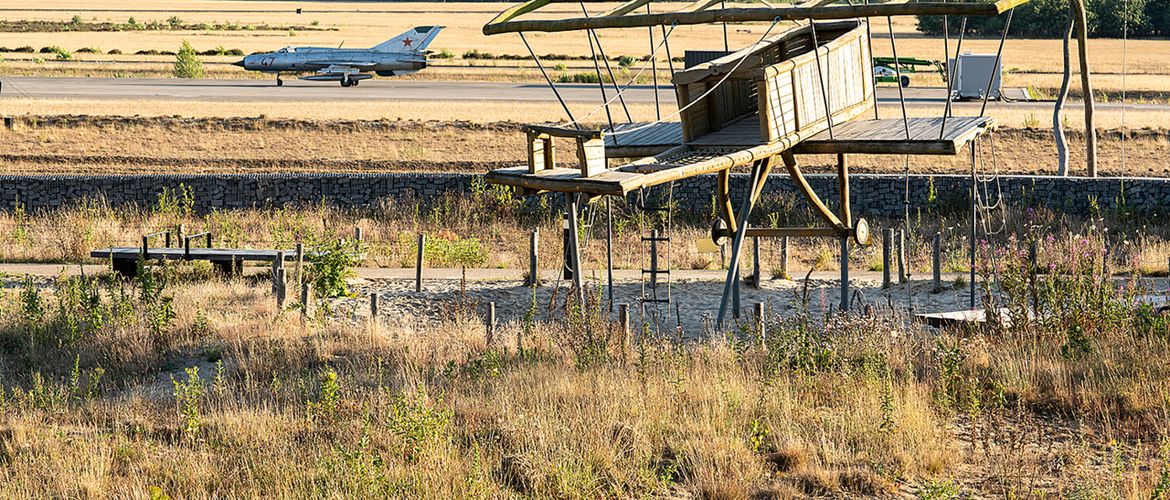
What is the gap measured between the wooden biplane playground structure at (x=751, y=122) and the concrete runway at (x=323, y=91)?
3210 centimetres

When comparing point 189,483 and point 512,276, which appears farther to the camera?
point 512,276

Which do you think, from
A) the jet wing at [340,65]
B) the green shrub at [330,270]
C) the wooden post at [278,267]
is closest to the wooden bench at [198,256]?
the green shrub at [330,270]

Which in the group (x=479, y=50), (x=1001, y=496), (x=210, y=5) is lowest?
(x=1001, y=496)

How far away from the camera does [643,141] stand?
1691cm

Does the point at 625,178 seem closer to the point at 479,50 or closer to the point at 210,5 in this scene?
the point at 479,50

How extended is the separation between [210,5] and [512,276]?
135 metres

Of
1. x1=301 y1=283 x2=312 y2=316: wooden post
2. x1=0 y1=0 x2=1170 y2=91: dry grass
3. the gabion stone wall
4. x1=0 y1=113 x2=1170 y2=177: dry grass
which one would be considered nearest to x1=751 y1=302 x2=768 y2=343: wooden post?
x1=301 y1=283 x2=312 y2=316: wooden post

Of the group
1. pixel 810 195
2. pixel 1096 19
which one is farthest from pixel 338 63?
pixel 1096 19

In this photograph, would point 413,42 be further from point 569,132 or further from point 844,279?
point 569,132

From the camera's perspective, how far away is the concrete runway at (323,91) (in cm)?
5125

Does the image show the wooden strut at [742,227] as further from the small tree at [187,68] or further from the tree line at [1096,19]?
the tree line at [1096,19]

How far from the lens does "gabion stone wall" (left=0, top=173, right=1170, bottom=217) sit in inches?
1149

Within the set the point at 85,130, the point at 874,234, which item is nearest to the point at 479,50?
the point at 85,130

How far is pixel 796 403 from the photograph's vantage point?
11.3 m
